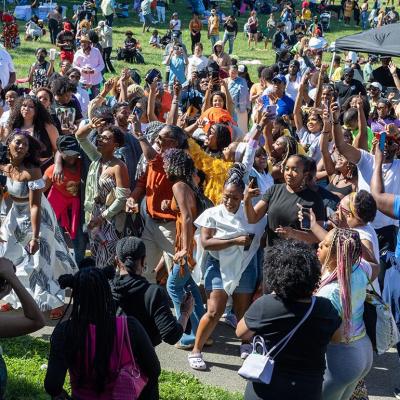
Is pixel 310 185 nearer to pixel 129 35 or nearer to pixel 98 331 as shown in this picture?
pixel 98 331

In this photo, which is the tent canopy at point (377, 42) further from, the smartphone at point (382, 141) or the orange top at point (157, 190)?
the orange top at point (157, 190)

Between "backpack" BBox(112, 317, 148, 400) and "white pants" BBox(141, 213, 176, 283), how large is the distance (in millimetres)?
2962

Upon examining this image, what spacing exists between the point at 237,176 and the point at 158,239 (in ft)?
3.54

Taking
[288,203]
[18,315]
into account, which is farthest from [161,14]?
[18,315]

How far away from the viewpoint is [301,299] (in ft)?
13.5

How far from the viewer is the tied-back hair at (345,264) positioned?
4.59 m

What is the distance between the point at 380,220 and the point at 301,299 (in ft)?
9.43

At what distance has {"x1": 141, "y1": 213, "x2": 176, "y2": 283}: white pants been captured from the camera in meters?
6.94

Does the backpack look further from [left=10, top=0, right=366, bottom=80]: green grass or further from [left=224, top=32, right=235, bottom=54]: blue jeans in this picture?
[left=224, top=32, right=235, bottom=54]: blue jeans

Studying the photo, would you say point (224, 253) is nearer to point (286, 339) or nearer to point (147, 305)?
point (147, 305)

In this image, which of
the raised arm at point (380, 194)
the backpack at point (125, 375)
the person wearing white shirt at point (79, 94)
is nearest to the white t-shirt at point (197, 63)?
the person wearing white shirt at point (79, 94)

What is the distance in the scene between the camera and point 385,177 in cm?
702

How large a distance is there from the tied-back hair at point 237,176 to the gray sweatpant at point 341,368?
194 centimetres

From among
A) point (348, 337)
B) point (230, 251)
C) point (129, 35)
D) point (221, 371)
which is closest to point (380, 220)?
point (230, 251)
